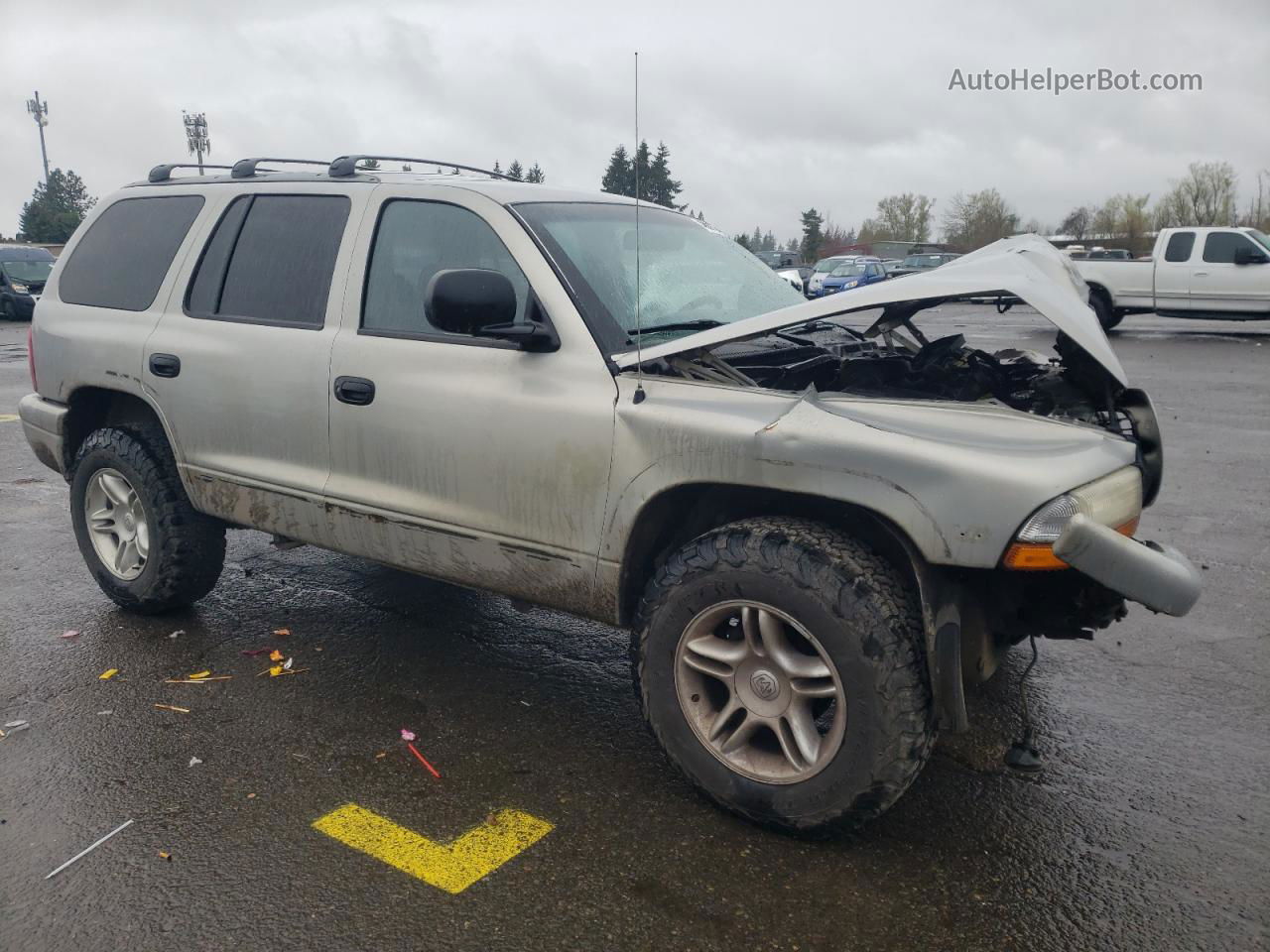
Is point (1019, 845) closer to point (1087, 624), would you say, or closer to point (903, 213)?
point (1087, 624)

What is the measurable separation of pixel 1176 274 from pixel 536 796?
60.5ft

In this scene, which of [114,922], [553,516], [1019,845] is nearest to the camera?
[114,922]

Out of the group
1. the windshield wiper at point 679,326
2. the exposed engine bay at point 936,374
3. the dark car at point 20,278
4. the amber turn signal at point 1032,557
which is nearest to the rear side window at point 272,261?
the windshield wiper at point 679,326

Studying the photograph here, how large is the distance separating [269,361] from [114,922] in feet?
6.65

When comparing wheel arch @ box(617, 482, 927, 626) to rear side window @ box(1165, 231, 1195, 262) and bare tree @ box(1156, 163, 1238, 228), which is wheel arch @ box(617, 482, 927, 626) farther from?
bare tree @ box(1156, 163, 1238, 228)

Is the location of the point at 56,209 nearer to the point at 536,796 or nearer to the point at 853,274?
the point at 853,274

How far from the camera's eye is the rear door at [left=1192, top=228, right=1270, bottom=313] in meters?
17.8

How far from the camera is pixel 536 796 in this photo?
316 cm

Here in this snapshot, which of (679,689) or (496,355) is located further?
(496,355)

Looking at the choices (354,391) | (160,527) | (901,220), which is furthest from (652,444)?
(901,220)

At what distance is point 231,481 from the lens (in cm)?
413

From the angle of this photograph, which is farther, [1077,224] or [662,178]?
[1077,224]

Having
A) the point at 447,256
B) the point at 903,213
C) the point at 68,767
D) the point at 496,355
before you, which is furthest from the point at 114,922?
the point at 903,213

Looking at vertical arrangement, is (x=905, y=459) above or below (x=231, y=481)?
above
